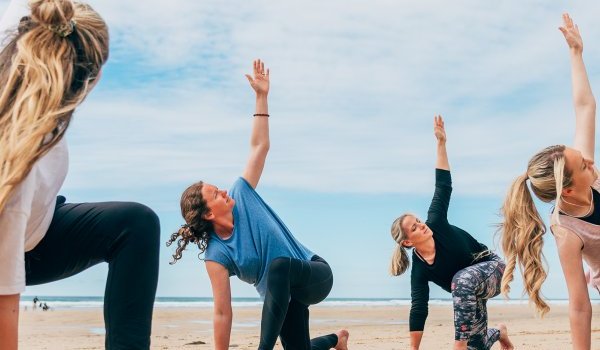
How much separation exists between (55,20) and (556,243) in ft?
12.7

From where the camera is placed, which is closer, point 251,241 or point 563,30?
point 251,241

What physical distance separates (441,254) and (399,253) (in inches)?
22.8

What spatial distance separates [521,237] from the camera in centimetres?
523

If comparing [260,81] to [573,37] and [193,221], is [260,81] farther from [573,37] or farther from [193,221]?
[573,37]

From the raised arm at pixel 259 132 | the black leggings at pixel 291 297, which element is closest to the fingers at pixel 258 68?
the raised arm at pixel 259 132

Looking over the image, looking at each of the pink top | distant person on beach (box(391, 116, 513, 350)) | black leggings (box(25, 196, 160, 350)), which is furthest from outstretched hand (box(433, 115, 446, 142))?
black leggings (box(25, 196, 160, 350))

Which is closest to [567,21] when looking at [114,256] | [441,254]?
[441,254]

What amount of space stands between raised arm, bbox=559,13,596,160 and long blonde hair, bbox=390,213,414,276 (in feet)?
6.14

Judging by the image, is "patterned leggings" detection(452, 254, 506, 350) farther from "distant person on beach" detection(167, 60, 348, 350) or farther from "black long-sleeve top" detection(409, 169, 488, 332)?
"distant person on beach" detection(167, 60, 348, 350)

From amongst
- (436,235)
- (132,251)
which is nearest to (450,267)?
(436,235)

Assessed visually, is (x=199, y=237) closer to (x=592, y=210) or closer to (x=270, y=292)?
(x=270, y=292)

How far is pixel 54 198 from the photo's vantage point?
8.73 ft

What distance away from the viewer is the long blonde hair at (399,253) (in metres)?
6.54

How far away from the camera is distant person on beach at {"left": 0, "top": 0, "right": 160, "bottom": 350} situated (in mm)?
2242
